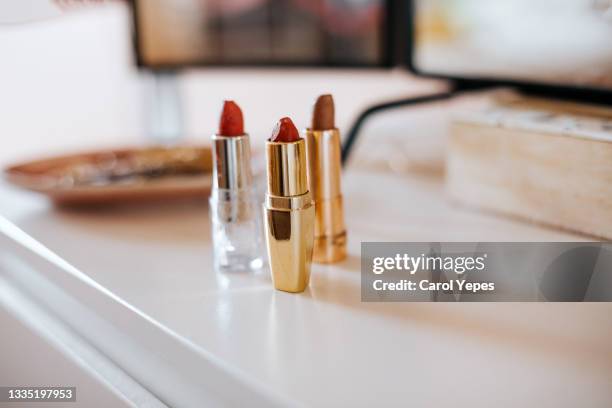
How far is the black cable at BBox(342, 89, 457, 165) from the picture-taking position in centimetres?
69

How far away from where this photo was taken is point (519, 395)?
0.32 m

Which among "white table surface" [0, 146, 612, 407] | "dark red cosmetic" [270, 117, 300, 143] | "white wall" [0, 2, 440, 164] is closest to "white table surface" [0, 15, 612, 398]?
"white table surface" [0, 146, 612, 407]

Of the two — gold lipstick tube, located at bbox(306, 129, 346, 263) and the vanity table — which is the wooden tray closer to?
the vanity table

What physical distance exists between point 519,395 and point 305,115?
0.90m

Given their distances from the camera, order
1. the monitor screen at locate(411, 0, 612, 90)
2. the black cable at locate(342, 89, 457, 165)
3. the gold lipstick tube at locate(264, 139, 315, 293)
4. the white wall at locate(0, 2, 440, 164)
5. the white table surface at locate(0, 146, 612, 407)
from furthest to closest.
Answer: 1. the white wall at locate(0, 2, 440, 164)
2. the black cable at locate(342, 89, 457, 165)
3. the monitor screen at locate(411, 0, 612, 90)
4. the gold lipstick tube at locate(264, 139, 315, 293)
5. the white table surface at locate(0, 146, 612, 407)

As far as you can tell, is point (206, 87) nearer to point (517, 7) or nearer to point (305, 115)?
point (305, 115)

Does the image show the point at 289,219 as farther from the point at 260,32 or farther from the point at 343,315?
the point at 260,32

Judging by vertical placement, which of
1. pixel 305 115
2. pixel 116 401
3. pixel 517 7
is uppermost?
pixel 517 7

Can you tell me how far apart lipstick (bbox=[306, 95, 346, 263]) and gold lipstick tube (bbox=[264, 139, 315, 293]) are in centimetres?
4

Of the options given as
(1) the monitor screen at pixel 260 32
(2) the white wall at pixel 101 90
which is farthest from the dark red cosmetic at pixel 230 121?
(2) the white wall at pixel 101 90

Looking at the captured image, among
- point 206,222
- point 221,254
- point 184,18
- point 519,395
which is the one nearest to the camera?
point 519,395

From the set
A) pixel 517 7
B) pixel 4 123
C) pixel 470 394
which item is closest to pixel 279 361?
pixel 470 394

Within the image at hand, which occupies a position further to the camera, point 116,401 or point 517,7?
point 517,7

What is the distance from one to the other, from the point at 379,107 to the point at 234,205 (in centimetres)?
25
